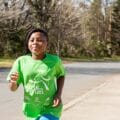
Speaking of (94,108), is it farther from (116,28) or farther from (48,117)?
(116,28)

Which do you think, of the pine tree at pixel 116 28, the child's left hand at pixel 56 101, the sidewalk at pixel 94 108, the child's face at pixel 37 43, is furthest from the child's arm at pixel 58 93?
the pine tree at pixel 116 28

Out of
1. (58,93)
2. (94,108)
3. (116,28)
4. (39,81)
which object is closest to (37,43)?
(39,81)

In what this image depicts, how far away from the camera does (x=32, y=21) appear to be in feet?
186

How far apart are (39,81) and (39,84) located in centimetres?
3

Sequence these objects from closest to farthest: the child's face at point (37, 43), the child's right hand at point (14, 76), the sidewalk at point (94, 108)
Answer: the child's right hand at point (14, 76) < the child's face at point (37, 43) < the sidewalk at point (94, 108)

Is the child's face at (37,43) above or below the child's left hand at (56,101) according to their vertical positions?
above

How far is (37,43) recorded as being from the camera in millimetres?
4965

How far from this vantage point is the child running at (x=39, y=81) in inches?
194

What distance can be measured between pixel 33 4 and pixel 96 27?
28.3m

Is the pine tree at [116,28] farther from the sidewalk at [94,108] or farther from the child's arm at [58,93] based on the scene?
the child's arm at [58,93]

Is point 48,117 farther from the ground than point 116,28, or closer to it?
farther from the ground

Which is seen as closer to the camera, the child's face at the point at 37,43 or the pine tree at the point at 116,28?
the child's face at the point at 37,43

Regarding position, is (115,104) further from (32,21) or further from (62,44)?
(62,44)

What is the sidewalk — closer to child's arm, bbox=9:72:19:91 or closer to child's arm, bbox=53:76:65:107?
child's arm, bbox=53:76:65:107
